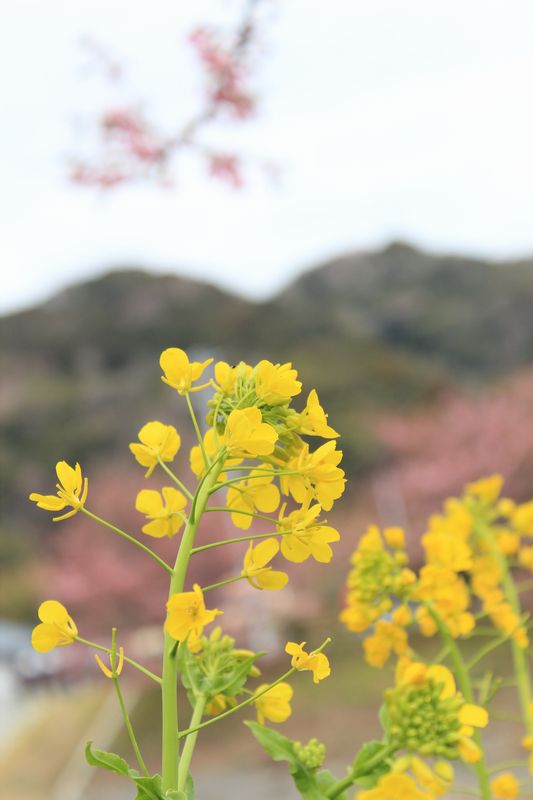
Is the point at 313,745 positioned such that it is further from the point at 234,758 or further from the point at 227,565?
the point at 227,565

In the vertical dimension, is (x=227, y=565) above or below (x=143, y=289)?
below

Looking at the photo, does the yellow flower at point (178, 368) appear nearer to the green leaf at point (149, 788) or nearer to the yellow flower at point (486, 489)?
the green leaf at point (149, 788)

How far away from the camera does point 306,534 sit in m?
0.71

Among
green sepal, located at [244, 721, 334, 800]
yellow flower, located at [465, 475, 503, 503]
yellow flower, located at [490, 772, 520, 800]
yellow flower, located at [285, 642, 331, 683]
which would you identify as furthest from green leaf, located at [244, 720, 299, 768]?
yellow flower, located at [465, 475, 503, 503]

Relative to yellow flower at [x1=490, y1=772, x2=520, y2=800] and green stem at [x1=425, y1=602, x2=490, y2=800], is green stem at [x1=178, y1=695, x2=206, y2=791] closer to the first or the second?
green stem at [x1=425, y1=602, x2=490, y2=800]

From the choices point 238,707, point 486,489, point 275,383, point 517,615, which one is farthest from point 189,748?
point 486,489

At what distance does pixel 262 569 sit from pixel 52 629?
16 centimetres

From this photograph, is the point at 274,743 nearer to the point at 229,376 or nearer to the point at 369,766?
the point at 369,766

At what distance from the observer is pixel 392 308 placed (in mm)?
26453

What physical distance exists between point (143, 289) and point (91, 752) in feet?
88.0

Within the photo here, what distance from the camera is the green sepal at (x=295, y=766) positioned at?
749 millimetres

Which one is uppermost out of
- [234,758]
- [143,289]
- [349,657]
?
[143,289]

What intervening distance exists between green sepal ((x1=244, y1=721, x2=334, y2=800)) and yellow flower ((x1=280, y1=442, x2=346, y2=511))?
189 mm

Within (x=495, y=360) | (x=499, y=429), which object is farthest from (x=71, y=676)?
(x=495, y=360)
